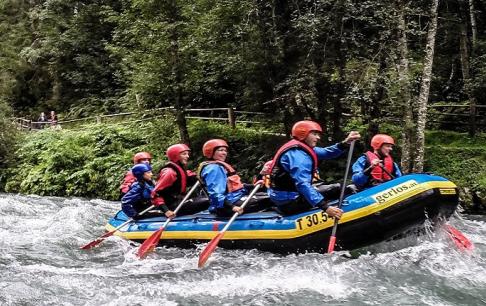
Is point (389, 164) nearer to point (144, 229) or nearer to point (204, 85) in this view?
point (144, 229)

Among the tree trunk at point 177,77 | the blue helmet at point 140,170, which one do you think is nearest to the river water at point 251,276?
the blue helmet at point 140,170

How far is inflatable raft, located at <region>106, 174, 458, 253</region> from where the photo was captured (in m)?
7.11

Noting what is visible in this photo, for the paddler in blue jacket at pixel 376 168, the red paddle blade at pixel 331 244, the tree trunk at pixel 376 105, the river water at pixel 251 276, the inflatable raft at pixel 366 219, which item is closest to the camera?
the river water at pixel 251 276

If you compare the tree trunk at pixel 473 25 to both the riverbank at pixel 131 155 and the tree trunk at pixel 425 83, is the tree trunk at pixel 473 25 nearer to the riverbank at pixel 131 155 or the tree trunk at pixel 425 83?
the riverbank at pixel 131 155

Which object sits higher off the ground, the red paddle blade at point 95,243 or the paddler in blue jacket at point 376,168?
the paddler in blue jacket at point 376,168

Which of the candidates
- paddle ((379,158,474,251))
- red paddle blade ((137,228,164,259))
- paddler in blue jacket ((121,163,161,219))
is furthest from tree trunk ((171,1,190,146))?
paddle ((379,158,474,251))

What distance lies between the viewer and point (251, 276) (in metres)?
7.04

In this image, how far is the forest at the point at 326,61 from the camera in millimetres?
12086

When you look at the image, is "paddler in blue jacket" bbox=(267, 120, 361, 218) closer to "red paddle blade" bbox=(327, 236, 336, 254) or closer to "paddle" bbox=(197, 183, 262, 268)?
"red paddle blade" bbox=(327, 236, 336, 254)

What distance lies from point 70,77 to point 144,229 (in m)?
Result: 23.1

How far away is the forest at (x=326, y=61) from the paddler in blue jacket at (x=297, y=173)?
4.66 metres

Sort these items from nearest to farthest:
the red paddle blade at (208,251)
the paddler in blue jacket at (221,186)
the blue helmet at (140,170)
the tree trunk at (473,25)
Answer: the red paddle blade at (208,251)
the paddler in blue jacket at (221,186)
the blue helmet at (140,170)
the tree trunk at (473,25)

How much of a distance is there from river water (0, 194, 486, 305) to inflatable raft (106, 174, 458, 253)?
20 cm

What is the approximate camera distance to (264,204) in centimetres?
855
